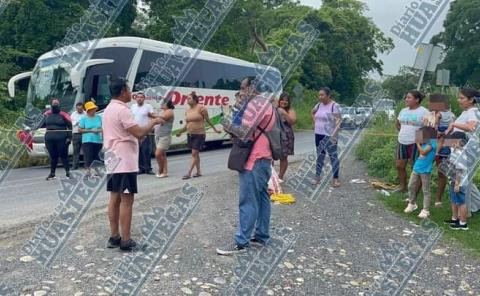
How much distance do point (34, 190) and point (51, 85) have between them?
5.41 meters

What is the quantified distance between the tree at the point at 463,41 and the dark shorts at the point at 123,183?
151ft

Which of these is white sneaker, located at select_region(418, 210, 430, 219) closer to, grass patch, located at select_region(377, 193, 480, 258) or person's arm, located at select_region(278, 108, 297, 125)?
grass patch, located at select_region(377, 193, 480, 258)

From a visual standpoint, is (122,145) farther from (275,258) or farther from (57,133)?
(57,133)

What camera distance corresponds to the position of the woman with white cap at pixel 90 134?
10.4 metres

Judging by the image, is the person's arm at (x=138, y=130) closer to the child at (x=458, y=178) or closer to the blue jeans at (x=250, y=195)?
the blue jeans at (x=250, y=195)

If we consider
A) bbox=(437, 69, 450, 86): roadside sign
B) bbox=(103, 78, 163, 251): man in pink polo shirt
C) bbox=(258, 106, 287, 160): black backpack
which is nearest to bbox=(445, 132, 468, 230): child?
bbox=(258, 106, 287, 160): black backpack

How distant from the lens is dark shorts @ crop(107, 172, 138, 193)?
4.98 meters

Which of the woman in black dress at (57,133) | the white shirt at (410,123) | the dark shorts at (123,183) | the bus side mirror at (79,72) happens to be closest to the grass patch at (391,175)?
the white shirt at (410,123)

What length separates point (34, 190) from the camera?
9.46 m

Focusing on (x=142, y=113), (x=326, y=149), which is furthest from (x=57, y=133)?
(x=326, y=149)

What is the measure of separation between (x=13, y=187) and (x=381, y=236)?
7.30 meters

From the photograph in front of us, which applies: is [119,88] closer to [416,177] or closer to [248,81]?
[248,81]

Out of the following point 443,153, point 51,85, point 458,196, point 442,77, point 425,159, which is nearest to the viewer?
point 458,196

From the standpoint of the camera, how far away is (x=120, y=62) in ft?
47.2
